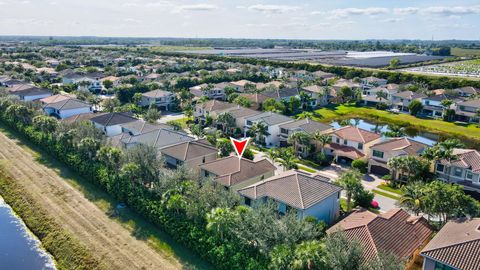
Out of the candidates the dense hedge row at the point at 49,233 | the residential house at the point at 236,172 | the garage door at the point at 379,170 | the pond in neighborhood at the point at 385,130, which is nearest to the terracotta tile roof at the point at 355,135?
the garage door at the point at 379,170

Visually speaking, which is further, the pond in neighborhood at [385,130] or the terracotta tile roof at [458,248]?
the pond in neighborhood at [385,130]

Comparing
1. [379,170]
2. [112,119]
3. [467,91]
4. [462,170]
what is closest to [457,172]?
[462,170]

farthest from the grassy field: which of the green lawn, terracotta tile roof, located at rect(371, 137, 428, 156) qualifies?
the green lawn

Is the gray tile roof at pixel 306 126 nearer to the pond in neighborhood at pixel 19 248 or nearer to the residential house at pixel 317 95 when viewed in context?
the residential house at pixel 317 95

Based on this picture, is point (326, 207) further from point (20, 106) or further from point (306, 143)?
point (20, 106)

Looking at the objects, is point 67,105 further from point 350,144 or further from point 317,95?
point 317,95

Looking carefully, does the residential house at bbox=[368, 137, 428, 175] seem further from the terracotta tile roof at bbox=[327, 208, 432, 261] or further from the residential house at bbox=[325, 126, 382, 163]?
the terracotta tile roof at bbox=[327, 208, 432, 261]

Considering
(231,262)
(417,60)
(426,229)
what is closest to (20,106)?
(231,262)
